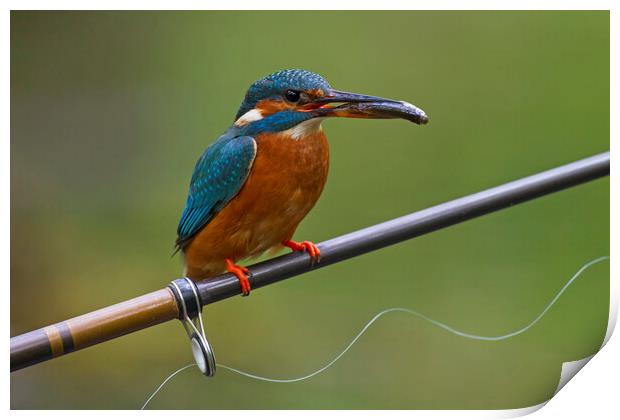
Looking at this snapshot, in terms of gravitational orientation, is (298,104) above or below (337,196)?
above

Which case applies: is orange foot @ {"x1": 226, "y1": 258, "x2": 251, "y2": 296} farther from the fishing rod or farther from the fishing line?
the fishing line

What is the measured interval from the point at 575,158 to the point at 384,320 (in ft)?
1.72

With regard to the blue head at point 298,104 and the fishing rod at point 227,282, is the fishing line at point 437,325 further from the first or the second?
the blue head at point 298,104

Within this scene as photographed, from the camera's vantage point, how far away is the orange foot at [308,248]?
1416 millimetres

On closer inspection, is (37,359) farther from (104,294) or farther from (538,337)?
(538,337)

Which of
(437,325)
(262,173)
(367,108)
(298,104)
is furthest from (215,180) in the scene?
(437,325)

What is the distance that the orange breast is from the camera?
1444mm

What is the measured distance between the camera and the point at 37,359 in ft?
3.93

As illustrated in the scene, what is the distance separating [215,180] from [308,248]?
205mm

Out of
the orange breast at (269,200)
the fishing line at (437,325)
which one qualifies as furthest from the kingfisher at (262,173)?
the fishing line at (437,325)

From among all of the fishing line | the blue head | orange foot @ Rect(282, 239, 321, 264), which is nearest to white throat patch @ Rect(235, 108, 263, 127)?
the blue head

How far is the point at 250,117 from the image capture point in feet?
4.80

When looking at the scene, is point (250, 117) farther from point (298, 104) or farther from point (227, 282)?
point (227, 282)
